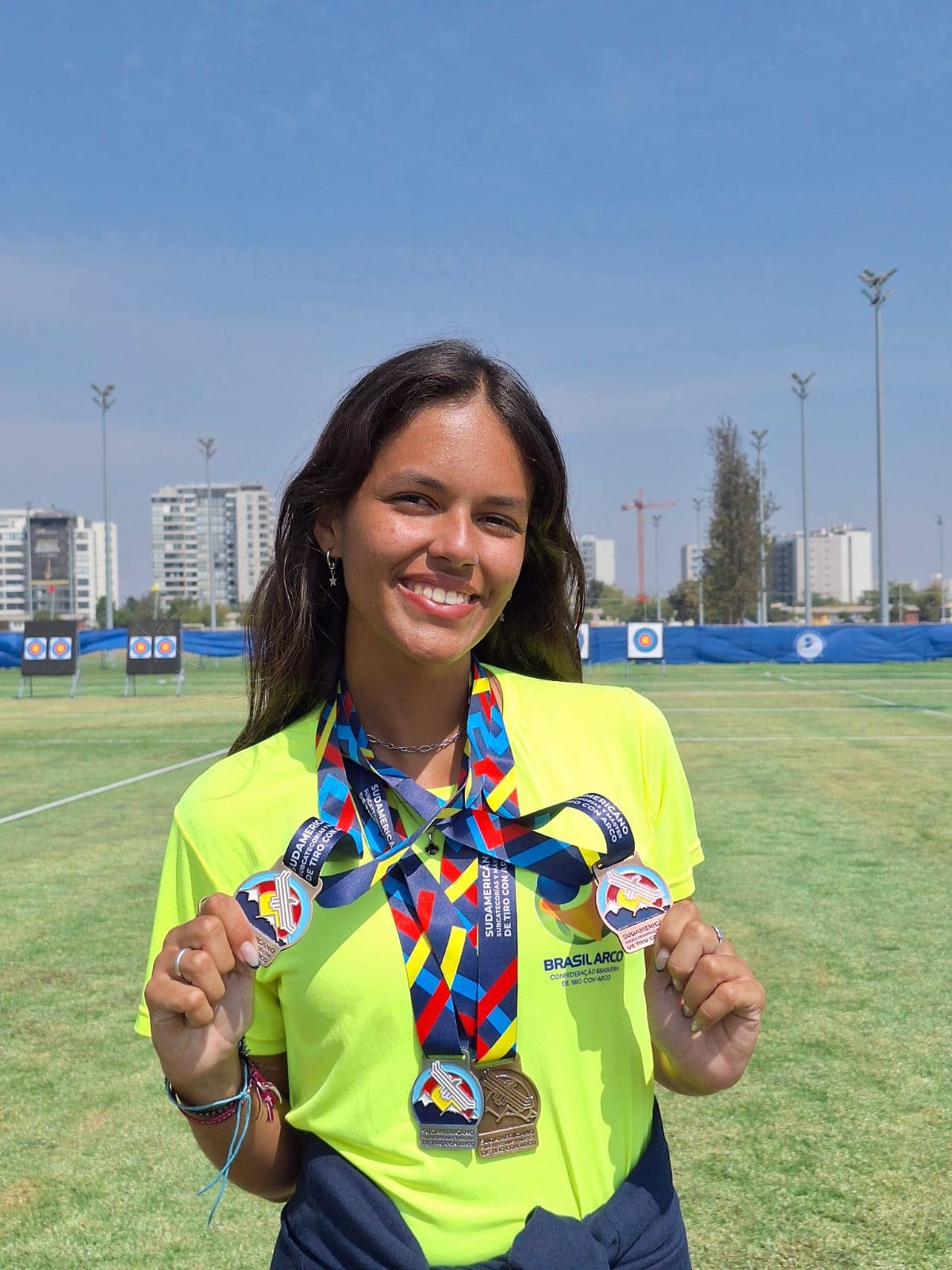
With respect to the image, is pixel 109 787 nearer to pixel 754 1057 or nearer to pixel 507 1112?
pixel 754 1057

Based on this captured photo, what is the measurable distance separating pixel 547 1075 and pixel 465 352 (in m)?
0.97

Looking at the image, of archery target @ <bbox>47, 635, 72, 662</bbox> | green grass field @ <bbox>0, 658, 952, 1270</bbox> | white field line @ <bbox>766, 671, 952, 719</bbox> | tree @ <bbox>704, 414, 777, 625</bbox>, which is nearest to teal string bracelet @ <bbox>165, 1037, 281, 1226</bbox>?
green grass field @ <bbox>0, 658, 952, 1270</bbox>

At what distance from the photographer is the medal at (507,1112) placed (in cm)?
144

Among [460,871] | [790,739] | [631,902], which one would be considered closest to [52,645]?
[790,739]

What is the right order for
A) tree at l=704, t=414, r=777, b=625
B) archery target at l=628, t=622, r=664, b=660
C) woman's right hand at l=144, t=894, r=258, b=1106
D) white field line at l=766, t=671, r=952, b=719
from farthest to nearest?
tree at l=704, t=414, r=777, b=625, archery target at l=628, t=622, r=664, b=660, white field line at l=766, t=671, r=952, b=719, woman's right hand at l=144, t=894, r=258, b=1106

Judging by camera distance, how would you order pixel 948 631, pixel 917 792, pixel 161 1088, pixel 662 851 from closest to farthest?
pixel 662 851 < pixel 161 1088 < pixel 917 792 < pixel 948 631

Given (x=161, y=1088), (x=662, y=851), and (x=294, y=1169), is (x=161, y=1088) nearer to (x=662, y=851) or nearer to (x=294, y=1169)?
(x=294, y=1169)

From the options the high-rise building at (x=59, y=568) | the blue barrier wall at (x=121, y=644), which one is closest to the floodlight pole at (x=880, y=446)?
the blue barrier wall at (x=121, y=644)

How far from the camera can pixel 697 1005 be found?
1.43 metres

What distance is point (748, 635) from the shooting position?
3394 cm

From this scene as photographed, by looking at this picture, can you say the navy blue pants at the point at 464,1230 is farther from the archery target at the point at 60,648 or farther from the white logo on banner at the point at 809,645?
the white logo on banner at the point at 809,645

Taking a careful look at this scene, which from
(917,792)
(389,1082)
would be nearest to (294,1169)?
(389,1082)

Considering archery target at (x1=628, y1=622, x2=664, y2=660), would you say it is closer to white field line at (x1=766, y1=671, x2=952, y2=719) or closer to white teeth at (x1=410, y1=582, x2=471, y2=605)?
A: white field line at (x1=766, y1=671, x2=952, y2=719)

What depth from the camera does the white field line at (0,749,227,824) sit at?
978 centimetres
